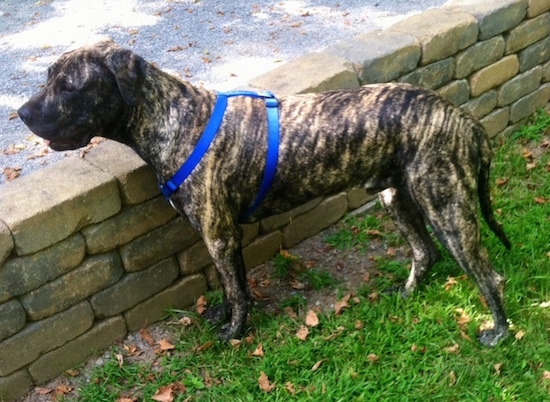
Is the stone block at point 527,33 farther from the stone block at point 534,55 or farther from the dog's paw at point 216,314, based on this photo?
the dog's paw at point 216,314

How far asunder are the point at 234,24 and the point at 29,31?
2464 millimetres

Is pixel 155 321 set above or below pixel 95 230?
below

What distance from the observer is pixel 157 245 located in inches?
165

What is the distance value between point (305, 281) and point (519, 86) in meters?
2.90

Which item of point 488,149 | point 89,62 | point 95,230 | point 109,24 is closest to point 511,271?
point 488,149

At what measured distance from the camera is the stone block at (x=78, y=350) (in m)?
3.96

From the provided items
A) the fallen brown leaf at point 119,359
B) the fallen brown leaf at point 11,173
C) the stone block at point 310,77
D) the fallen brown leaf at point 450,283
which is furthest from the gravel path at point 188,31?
the fallen brown leaf at point 450,283

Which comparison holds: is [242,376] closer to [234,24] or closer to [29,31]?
[234,24]

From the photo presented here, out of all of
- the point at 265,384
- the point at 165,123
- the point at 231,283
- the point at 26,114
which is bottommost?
the point at 265,384

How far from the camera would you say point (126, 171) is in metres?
3.81

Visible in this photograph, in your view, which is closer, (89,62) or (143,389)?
(89,62)

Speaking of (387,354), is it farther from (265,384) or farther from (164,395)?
(164,395)

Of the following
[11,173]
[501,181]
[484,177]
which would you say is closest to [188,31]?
[11,173]

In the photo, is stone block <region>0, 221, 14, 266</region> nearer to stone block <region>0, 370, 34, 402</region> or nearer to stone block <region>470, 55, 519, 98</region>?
stone block <region>0, 370, 34, 402</region>
